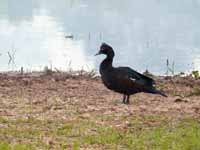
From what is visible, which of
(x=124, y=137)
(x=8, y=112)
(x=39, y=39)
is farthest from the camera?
(x=39, y=39)

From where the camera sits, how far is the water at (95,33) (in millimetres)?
16438

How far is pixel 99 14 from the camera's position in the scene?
22141mm

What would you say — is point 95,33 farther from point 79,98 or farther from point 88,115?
point 88,115

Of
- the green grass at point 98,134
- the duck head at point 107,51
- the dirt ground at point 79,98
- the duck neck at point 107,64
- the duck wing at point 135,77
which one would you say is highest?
the duck head at point 107,51

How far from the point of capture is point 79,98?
11.0m

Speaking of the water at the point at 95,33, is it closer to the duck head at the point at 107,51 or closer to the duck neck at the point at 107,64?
the duck head at the point at 107,51

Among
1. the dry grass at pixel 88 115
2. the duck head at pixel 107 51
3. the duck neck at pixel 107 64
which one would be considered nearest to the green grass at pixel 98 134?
the dry grass at pixel 88 115

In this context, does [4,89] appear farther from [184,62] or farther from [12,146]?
[184,62]

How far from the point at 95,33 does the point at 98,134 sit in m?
10.8

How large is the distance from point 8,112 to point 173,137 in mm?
2352

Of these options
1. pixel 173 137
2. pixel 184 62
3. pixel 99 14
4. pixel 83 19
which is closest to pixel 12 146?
pixel 173 137

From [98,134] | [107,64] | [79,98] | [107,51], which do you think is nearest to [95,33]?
[107,51]

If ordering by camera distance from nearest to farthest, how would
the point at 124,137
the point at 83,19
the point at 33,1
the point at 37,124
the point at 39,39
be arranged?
the point at 124,137, the point at 37,124, the point at 39,39, the point at 83,19, the point at 33,1

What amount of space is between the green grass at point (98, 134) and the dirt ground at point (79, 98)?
46 centimetres
